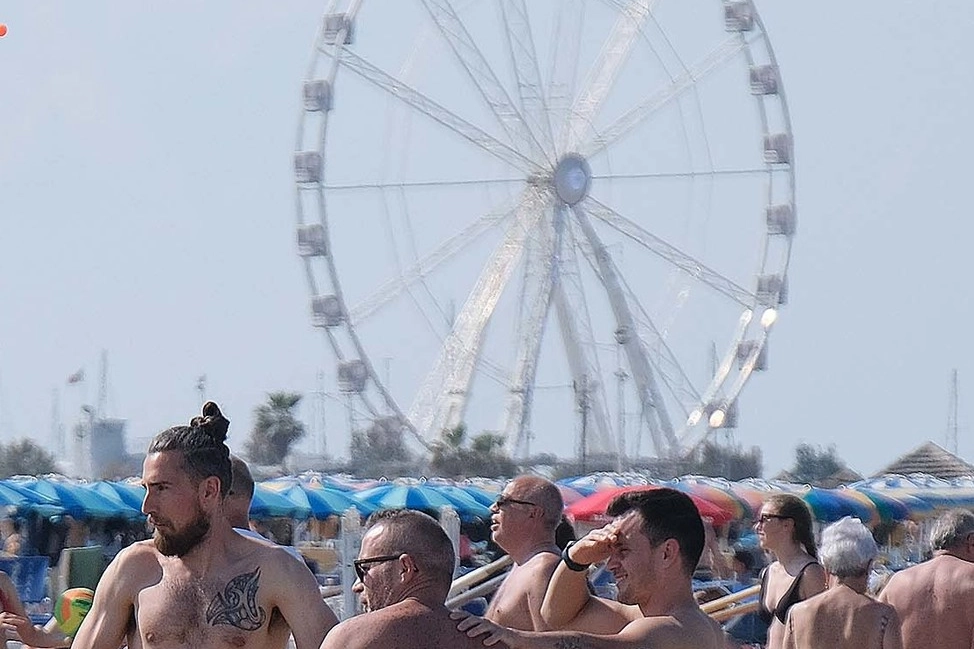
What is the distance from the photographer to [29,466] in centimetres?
8488

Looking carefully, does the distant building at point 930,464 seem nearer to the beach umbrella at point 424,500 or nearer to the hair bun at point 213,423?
the beach umbrella at point 424,500

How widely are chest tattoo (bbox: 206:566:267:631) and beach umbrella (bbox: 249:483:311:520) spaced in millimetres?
20991

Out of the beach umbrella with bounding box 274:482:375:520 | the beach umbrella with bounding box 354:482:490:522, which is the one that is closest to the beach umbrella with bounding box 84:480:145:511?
the beach umbrella with bounding box 274:482:375:520

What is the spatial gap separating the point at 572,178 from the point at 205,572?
Answer: 40120 millimetres

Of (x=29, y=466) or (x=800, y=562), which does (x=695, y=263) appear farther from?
(x=29, y=466)

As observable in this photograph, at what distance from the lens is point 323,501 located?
1111 inches

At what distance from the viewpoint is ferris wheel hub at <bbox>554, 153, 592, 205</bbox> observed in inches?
1737

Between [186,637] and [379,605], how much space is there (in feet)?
3.11

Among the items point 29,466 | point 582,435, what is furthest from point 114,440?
point 582,435

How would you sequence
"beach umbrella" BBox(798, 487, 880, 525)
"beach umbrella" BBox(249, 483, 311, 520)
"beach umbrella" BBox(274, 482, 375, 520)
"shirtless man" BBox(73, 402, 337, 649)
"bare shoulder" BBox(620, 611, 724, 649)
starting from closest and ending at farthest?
"bare shoulder" BBox(620, 611, 724, 649)
"shirtless man" BBox(73, 402, 337, 649)
"beach umbrella" BBox(249, 483, 311, 520)
"beach umbrella" BBox(274, 482, 375, 520)
"beach umbrella" BBox(798, 487, 880, 525)

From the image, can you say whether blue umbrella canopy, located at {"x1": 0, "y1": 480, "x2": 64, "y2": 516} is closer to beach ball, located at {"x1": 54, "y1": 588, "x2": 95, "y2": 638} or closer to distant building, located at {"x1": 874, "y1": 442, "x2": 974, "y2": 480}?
beach ball, located at {"x1": 54, "y1": 588, "x2": 95, "y2": 638}

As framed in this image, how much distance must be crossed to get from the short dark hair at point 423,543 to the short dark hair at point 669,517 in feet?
1.97

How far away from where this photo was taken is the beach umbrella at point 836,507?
30.9 m

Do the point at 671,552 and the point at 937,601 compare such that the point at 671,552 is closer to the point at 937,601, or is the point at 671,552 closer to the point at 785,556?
the point at 785,556
